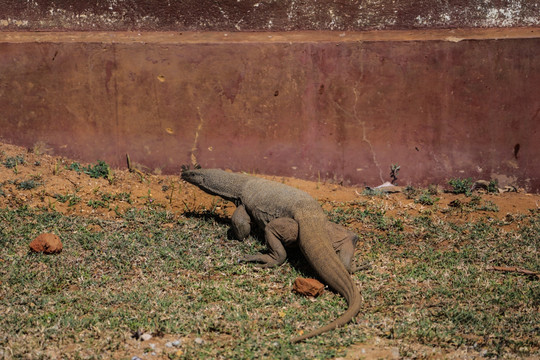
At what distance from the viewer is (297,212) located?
606cm

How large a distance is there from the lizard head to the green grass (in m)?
0.36

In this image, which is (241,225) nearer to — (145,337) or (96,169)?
(145,337)

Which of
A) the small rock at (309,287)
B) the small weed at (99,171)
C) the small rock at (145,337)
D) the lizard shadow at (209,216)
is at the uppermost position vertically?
the small weed at (99,171)

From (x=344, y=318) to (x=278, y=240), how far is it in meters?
Result: 1.59

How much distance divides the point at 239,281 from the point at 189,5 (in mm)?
4296

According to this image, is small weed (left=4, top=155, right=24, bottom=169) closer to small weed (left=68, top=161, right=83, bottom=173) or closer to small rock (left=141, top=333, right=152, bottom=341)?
small weed (left=68, top=161, right=83, bottom=173)

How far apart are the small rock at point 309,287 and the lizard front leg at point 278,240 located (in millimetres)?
682

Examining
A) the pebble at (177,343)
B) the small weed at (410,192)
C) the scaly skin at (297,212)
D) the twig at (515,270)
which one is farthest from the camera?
the small weed at (410,192)

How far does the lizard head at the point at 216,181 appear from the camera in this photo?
7070 millimetres

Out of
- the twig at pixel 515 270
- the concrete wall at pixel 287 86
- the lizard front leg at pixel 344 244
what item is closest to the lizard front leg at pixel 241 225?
the lizard front leg at pixel 344 244

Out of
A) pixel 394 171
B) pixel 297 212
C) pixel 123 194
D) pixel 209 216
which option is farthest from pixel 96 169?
pixel 394 171

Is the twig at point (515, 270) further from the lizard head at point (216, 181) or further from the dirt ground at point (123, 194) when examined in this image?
the lizard head at point (216, 181)

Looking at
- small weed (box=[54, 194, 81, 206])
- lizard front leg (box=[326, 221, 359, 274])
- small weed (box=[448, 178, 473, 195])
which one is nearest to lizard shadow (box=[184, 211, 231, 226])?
small weed (box=[54, 194, 81, 206])

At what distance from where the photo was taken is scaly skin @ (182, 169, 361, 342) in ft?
16.9
